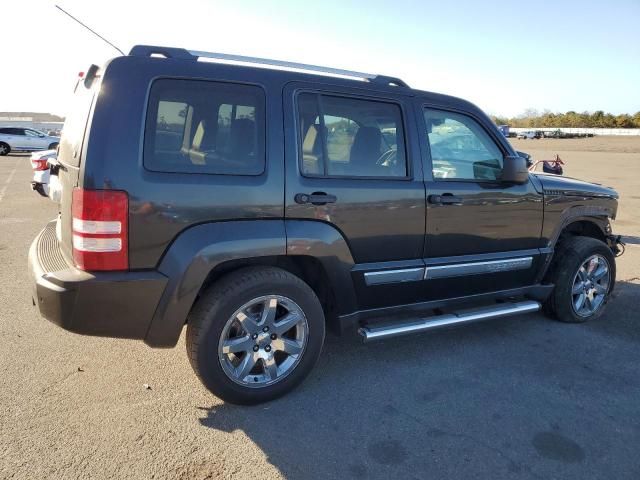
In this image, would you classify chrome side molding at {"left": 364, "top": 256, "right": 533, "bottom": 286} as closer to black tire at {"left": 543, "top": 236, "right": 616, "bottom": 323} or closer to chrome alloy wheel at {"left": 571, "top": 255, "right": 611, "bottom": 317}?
black tire at {"left": 543, "top": 236, "right": 616, "bottom": 323}

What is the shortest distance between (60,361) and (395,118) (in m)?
2.97

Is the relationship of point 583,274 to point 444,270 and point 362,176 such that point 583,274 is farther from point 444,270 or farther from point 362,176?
point 362,176

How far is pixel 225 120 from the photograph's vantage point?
291 centimetres

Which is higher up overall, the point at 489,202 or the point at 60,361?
the point at 489,202

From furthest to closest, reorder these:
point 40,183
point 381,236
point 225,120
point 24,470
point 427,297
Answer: point 40,183
point 427,297
point 381,236
point 225,120
point 24,470

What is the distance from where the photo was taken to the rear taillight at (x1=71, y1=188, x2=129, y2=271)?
2.51 m

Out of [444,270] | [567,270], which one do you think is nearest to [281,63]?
[444,270]

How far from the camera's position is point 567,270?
4340 mm

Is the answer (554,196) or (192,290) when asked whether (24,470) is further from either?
(554,196)

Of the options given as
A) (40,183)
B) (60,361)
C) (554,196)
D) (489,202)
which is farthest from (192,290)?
(40,183)

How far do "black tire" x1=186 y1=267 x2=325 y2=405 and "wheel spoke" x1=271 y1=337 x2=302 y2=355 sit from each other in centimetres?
5

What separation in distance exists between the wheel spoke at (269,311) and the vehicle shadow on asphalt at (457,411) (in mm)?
542

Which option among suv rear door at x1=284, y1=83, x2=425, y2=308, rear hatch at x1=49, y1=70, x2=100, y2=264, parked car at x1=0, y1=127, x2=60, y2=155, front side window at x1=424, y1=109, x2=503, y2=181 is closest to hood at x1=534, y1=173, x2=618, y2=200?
front side window at x1=424, y1=109, x2=503, y2=181

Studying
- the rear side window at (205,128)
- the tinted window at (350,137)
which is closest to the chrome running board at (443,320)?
the tinted window at (350,137)
